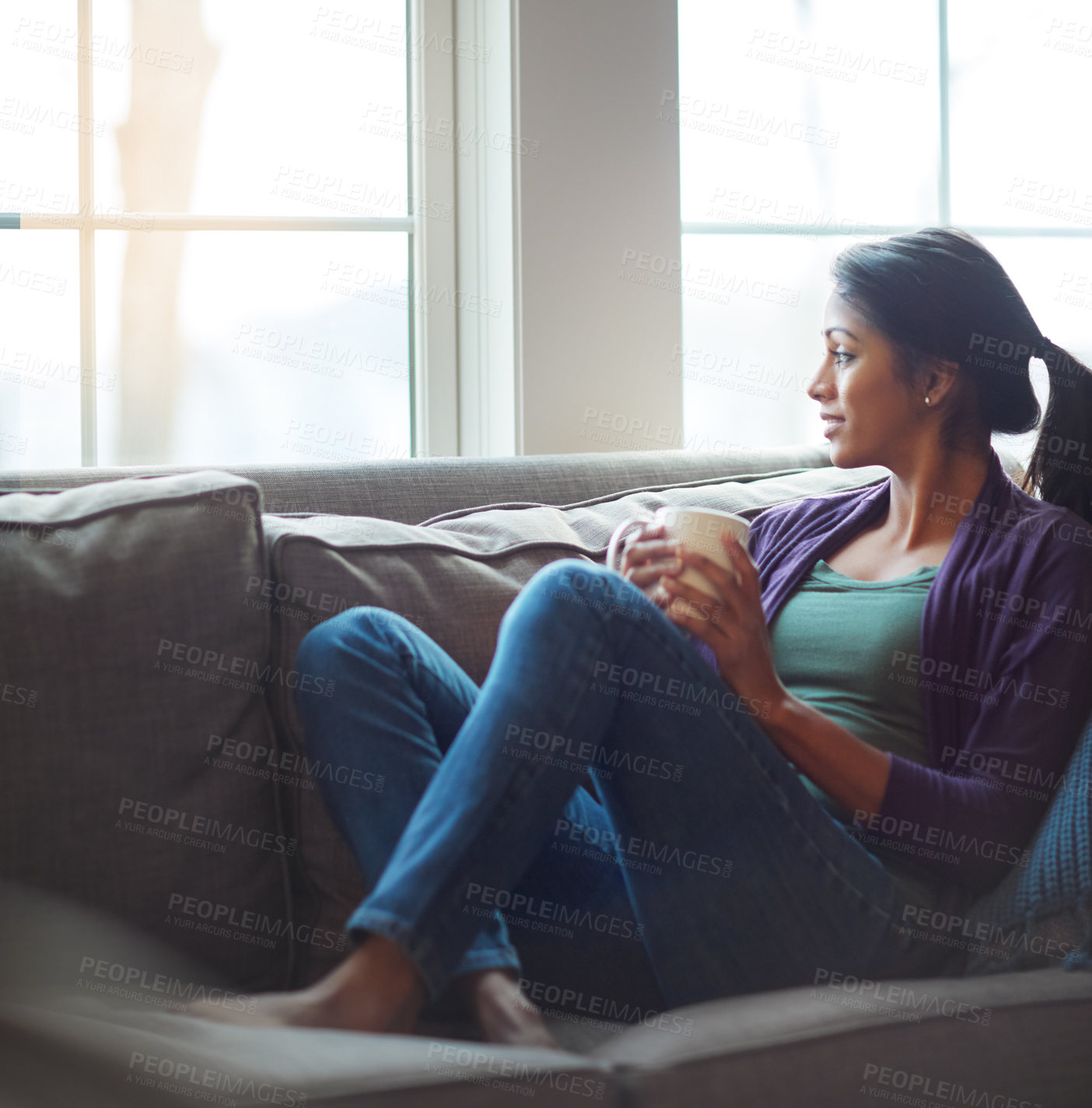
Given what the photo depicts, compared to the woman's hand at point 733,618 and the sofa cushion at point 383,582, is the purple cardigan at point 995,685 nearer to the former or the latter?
the woman's hand at point 733,618

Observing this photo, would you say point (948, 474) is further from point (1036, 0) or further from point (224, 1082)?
point (1036, 0)

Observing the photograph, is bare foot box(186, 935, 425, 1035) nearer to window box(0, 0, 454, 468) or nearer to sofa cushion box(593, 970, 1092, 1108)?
sofa cushion box(593, 970, 1092, 1108)

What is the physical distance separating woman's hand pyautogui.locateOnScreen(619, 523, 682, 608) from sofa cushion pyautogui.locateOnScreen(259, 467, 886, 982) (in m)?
0.21

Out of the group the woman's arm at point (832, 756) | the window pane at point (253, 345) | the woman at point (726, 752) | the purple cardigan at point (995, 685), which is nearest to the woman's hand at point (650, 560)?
the woman at point (726, 752)

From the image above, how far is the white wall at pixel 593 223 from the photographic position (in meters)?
1.77

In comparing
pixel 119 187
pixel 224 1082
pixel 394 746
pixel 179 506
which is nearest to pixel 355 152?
pixel 119 187

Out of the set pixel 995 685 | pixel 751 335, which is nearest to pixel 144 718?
pixel 995 685

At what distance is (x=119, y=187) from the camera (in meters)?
1.77

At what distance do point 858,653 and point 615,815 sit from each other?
0.33m

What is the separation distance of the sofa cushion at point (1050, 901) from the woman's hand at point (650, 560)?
1.19 ft

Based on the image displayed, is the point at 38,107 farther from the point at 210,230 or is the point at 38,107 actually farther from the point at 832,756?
the point at 832,756

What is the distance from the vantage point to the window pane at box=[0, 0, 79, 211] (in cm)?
171

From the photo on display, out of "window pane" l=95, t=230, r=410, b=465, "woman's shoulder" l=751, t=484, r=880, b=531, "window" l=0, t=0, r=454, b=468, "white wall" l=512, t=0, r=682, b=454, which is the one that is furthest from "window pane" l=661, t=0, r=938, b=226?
"woman's shoulder" l=751, t=484, r=880, b=531

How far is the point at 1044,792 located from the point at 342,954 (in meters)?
0.63
